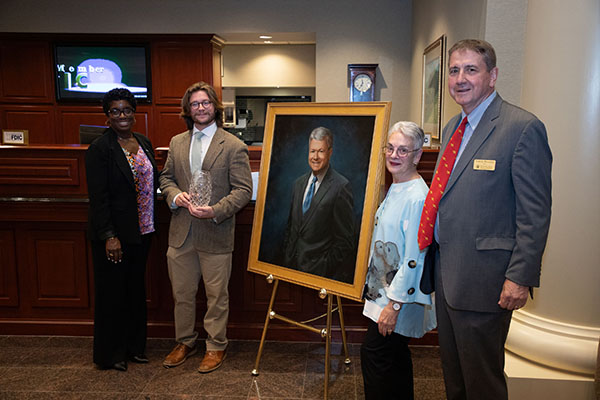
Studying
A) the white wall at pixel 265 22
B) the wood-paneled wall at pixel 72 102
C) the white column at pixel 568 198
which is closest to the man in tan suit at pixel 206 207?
the white column at pixel 568 198

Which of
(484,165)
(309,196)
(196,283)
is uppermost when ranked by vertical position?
(484,165)

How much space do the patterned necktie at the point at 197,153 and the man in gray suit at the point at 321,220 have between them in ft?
2.06

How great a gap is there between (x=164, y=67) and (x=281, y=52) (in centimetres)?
262

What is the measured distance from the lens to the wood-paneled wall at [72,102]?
6.59 m

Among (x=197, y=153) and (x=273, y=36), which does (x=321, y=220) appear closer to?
(x=197, y=153)

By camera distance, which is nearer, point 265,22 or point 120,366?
point 120,366

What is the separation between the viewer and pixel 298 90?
29.1 ft

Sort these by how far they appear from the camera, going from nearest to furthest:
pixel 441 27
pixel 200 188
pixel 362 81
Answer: pixel 200 188 → pixel 441 27 → pixel 362 81

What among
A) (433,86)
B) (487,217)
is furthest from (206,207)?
(433,86)

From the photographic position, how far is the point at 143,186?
8.95 ft

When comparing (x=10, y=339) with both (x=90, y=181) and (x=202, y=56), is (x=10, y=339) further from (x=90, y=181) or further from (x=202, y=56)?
(x=202, y=56)

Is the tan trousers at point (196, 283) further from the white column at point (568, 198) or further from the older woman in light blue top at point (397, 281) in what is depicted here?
the white column at point (568, 198)

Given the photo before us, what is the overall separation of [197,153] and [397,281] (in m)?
1.42

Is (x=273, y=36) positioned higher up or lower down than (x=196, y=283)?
higher up
